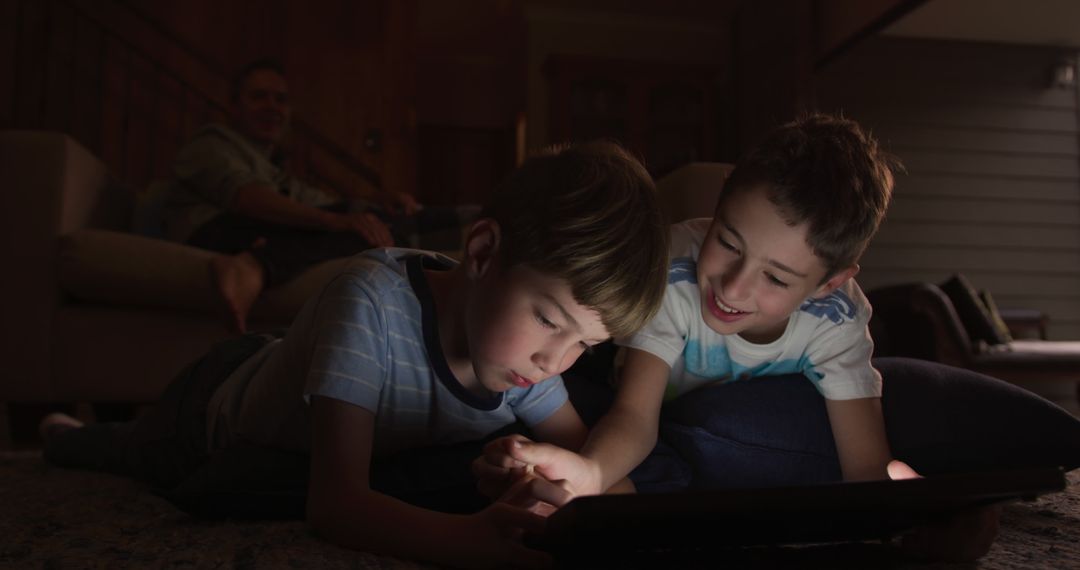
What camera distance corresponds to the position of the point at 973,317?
2943 mm

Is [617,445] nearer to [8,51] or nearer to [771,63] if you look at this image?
[771,63]

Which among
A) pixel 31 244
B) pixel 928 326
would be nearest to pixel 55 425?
pixel 31 244

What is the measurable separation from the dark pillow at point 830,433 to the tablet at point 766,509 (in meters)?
0.27

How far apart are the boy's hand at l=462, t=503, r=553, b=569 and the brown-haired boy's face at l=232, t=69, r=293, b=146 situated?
205cm

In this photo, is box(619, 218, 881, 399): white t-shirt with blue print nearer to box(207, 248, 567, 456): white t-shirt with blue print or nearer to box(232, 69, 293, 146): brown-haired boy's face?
box(207, 248, 567, 456): white t-shirt with blue print

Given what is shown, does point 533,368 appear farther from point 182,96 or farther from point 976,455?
point 182,96

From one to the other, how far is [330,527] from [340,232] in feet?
4.87

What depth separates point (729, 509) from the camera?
562mm

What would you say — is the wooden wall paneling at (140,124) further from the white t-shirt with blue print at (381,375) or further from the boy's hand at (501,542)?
the boy's hand at (501,542)

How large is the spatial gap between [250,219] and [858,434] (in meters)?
1.69

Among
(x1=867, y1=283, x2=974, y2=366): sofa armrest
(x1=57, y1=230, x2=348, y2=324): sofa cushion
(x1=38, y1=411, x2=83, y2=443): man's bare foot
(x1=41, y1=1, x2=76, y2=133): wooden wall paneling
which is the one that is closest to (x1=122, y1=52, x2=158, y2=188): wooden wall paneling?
(x1=41, y1=1, x2=76, y2=133): wooden wall paneling

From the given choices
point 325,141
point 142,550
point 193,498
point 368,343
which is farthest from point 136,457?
point 325,141

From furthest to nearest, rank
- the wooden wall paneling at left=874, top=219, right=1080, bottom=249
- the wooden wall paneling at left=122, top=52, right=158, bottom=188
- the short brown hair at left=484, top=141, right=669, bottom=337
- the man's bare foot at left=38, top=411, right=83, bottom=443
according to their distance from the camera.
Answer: the wooden wall paneling at left=874, top=219, right=1080, bottom=249 → the wooden wall paneling at left=122, top=52, right=158, bottom=188 → the man's bare foot at left=38, top=411, right=83, bottom=443 → the short brown hair at left=484, top=141, right=669, bottom=337

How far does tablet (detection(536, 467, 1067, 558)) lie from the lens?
0.56 meters
